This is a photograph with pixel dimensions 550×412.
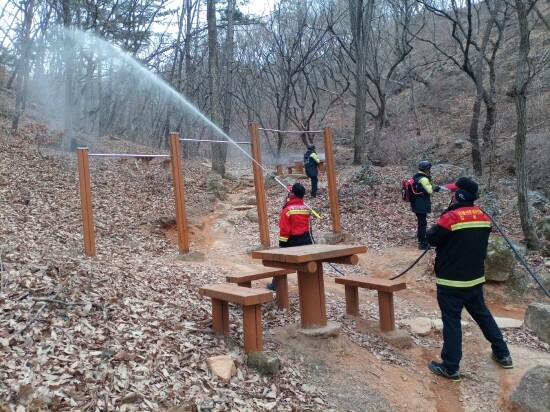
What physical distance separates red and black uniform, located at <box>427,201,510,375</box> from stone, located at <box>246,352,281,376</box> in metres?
1.88

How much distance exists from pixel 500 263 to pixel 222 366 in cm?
566

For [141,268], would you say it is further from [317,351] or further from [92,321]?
[317,351]

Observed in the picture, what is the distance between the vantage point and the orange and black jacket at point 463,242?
4.83 meters

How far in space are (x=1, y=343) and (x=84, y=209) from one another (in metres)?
4.30

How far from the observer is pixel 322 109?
1350 inches

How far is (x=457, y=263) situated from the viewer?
486 centimetres

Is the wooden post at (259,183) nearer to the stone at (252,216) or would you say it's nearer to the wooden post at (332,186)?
the wooden post at (332,186)

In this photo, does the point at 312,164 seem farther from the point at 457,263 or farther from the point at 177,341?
the point at 177,341

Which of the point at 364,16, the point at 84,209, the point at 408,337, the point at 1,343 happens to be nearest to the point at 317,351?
the point at 408,337

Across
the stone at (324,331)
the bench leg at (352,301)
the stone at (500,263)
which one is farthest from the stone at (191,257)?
the stone at (500,263)

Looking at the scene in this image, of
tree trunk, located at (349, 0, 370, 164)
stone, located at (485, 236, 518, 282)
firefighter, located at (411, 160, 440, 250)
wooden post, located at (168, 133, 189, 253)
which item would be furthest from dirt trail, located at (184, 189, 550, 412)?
tree trunk, located at (349, 0, 370, 164)

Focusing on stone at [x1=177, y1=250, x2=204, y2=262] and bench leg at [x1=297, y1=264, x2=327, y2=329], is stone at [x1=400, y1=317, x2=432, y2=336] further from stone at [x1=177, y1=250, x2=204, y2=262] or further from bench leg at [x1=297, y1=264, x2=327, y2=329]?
stone at [x1=177, y1=250, x2=204, y2=262]

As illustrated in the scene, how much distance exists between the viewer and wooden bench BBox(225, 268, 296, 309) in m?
5.66

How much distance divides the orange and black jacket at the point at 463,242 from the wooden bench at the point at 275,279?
72.2 inches
